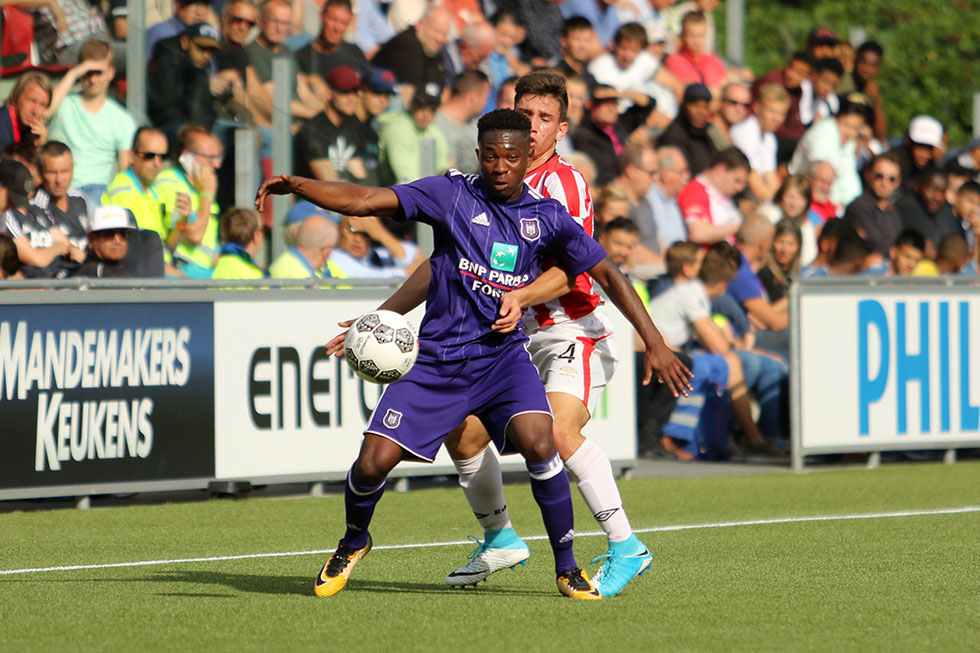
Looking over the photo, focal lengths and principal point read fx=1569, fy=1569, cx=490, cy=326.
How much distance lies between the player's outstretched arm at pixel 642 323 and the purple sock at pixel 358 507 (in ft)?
4.23

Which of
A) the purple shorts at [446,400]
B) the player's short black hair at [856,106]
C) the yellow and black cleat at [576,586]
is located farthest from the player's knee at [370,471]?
the player's short black hair at [856,106]

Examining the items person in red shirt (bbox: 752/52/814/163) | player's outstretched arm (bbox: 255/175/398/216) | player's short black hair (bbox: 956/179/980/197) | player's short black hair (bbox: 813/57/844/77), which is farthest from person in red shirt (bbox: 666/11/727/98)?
player's outstretched arm (bbox: 255/175/398/216)

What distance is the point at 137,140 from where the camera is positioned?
12.5 m

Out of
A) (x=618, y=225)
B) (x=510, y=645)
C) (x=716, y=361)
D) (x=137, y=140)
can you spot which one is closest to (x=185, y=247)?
(x=137, y=140)

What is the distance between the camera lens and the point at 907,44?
104ft

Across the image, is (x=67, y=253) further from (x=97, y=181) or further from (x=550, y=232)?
(x=550, y=232)

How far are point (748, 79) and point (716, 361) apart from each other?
307 inches

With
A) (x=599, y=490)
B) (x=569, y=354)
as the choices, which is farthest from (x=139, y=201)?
(x=599, y=490)

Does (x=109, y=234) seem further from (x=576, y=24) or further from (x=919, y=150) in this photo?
(x=919, y=150)

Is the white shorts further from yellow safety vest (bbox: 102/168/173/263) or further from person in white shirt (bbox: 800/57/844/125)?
person in white shirt (bbox: 800/57/844/125)

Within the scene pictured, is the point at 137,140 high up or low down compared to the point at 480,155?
up

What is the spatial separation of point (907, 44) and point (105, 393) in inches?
970

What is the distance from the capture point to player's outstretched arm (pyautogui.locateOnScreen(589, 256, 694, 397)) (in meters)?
6.75

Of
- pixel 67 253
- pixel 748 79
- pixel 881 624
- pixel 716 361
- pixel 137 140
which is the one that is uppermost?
pixel 748 79
